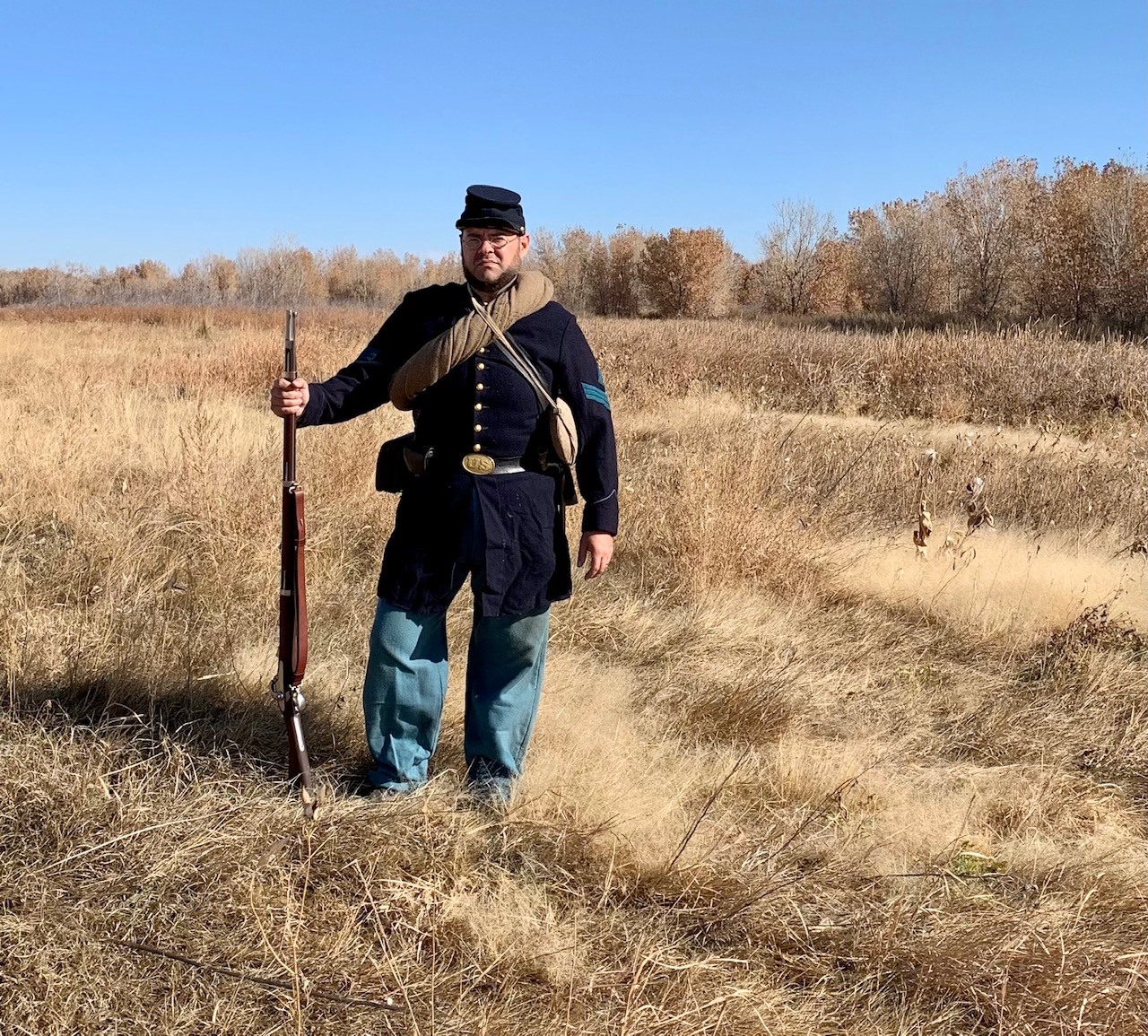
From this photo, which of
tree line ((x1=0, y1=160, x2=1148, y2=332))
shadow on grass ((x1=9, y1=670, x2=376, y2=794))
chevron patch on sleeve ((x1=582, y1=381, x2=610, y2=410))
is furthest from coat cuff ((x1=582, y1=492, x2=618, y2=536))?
Answer: tree line ((x1=0, y1=160, x2=1148, y2=332))

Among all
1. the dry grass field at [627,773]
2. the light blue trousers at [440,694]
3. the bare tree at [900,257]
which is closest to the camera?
the dry grass field at [627,773]

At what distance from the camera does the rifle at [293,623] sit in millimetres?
2191

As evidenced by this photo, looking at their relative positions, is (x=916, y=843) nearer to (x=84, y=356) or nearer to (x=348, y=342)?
(x=348, y=342)

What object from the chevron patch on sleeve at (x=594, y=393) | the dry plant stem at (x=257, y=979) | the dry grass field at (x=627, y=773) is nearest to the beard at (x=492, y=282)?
the chevron patch on sleeve at (x=594, y=393)

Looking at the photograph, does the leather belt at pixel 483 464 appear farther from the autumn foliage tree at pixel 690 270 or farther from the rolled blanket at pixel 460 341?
the autumn foliage tree at pixel 690 270

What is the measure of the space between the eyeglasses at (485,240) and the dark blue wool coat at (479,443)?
0.40 ft

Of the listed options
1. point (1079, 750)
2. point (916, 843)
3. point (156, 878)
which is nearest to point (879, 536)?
point (1079, 750)

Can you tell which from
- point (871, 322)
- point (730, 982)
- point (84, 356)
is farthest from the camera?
point (871, 322)

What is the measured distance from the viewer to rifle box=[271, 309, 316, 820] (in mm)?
2191

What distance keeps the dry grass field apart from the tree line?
22.6 metres

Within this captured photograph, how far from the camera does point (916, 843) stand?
248 cm

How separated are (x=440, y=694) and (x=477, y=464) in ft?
2.09

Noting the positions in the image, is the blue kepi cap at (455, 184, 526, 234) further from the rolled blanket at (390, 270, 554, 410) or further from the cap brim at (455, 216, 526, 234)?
the rolled blanket at (390, 270, 554, 410)

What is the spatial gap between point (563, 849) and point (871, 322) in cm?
2946
